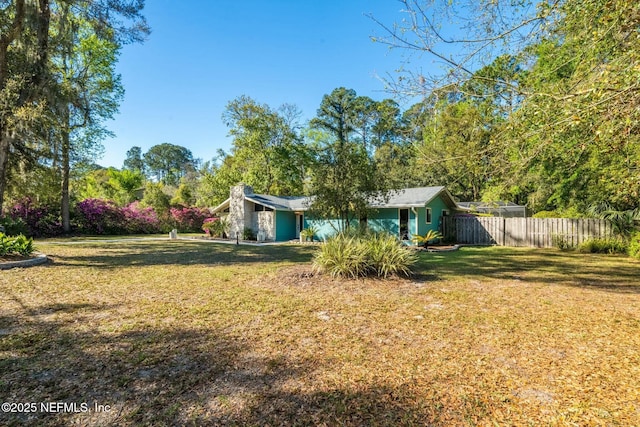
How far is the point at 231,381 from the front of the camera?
2.93m

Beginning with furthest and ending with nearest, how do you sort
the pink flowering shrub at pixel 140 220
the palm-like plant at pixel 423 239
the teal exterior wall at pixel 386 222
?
the pink flowering shrub at pixel 140 220 → the teal exterior wall at pixel 386 222 → the palm-like plant at pixel 423 239

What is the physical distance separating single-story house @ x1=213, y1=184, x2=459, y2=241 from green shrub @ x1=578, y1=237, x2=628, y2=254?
6324 mm

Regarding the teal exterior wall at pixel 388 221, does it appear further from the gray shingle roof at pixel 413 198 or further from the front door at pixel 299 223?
the front door at pixel 299 223

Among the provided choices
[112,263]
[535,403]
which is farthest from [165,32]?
[535,403]

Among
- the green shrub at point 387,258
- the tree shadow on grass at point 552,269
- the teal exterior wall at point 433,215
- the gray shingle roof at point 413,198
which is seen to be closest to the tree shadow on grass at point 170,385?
the green shrub at point 387,258

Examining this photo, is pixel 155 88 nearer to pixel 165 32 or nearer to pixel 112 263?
pixel 165 32

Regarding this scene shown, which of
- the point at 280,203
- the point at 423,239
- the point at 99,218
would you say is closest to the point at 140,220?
the point at 99,218

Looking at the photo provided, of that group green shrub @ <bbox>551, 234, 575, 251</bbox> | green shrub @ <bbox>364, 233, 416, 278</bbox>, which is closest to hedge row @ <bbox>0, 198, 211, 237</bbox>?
green shrub @ <bbox>364, 233, 416, 278</bbox>

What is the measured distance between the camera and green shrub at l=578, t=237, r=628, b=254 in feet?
41.8

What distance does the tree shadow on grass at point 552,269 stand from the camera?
24.2 ft

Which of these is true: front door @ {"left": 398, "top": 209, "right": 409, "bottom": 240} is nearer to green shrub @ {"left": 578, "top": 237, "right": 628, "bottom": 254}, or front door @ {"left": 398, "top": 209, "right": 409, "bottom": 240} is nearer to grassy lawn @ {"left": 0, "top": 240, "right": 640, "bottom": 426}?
green shrub @ {"left": 578, "top": 237, "right": 628, "bottom": 254}

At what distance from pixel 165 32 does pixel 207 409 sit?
1482cm

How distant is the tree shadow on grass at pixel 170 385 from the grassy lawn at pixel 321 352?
0.05 ft

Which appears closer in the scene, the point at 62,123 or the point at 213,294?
the point at 213,294
